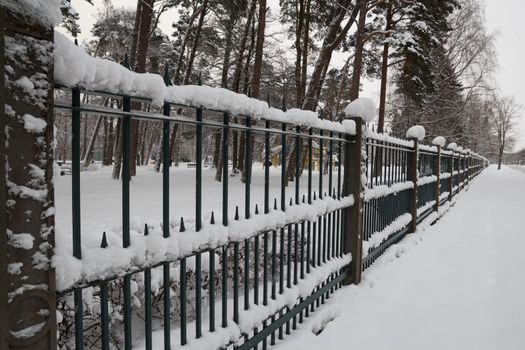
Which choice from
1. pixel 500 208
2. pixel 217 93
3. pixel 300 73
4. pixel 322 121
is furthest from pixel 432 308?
pixel 300 73

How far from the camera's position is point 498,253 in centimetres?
531

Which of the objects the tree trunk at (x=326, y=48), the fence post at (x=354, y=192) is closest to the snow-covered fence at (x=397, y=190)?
the fence post at (x=354, y=192)

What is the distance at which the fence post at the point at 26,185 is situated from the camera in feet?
3.55

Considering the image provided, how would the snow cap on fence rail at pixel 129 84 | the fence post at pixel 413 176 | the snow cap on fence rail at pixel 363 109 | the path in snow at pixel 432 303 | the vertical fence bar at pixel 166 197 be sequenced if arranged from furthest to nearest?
the fence post at pixel 413 176 → the snow cap on fence rail at pixel 363 109 → the path in snow at pixel 432 303 → the vertical fence bar at pixel 166 197 → the snow cap on fence rail at pixel 129 84

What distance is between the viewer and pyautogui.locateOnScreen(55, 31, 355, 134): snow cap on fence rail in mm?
1278

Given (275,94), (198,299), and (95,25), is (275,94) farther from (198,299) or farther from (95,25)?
(198,299)

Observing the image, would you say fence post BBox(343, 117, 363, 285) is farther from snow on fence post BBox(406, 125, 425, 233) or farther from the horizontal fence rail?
snow on fence post BBox(406, 125, 425, 233)

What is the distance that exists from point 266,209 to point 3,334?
174 centimetres

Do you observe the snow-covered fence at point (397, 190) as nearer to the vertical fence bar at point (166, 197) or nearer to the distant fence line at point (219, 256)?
the distant fence line at point (219, 256)

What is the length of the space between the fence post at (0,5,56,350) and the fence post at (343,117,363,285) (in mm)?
3266

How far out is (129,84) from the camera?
4.89 ft

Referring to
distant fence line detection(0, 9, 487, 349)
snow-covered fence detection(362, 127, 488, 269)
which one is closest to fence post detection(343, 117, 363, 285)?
distant fence line detection(0, 9, 487, 349)

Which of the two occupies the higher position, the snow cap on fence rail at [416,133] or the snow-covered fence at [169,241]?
the snow cap on fence rail at [416,133]

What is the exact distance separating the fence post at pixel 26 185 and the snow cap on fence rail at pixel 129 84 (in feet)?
0.29
